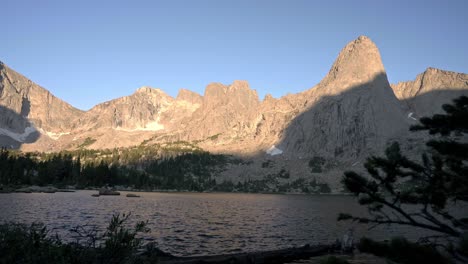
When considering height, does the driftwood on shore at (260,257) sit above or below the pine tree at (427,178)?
below

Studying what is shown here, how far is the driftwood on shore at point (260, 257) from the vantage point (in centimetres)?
3187

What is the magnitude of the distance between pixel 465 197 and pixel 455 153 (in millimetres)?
2693

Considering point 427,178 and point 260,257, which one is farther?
point 260,257

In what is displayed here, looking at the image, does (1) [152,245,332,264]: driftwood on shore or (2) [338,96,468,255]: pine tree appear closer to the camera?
(2) [338,96,468,255]: pine tree

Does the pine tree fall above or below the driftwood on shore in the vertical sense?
above

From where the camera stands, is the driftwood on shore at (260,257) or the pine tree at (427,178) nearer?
the pine tree at (427,178)

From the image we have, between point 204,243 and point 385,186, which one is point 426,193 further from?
point 204,243

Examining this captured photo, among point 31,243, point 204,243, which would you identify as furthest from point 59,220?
point 31,243

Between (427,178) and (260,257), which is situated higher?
(427,178)

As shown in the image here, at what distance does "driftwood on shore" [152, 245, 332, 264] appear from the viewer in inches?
1255

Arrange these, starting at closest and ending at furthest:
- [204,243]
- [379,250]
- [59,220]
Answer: [379,250], [204,243], [59,220]

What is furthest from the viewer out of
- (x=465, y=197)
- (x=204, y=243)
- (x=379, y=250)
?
Answer: (x=204, y=243)

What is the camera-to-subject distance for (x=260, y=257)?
36.0 meters

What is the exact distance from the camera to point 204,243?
167 feet
